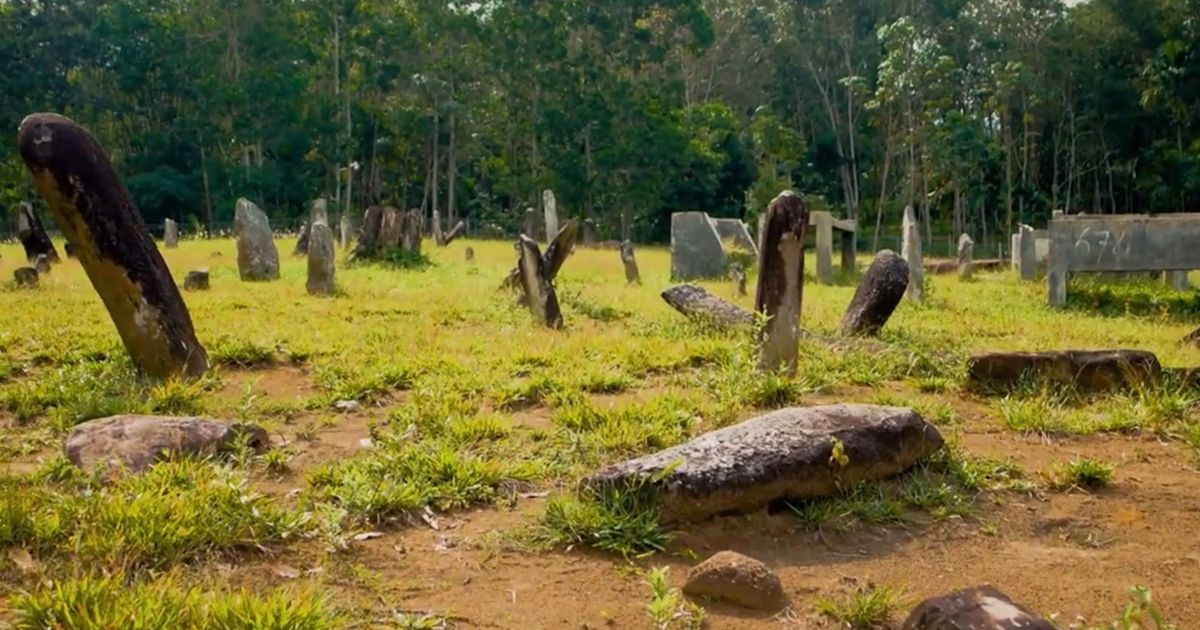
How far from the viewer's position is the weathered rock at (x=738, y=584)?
13.4 feet

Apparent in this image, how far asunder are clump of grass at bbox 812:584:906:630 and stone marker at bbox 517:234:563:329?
676cm

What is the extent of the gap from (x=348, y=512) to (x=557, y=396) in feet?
8.09

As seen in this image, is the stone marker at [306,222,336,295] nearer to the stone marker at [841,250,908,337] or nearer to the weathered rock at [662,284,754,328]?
the weathered rock at [662,284,754,328]

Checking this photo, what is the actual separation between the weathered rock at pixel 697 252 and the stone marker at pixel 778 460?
13582mm

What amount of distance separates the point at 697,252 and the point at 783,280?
11540 mm

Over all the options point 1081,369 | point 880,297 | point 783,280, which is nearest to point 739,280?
point 880,297

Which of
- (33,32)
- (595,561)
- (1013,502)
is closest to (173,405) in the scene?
(595,561)

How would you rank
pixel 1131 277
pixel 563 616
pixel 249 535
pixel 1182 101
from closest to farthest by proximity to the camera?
1. pixel 563 616
2. pixel 249 535
3. pixel 1131 277
4. pixel 1182 101

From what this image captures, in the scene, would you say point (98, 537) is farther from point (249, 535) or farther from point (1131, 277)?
point (1131, 277)

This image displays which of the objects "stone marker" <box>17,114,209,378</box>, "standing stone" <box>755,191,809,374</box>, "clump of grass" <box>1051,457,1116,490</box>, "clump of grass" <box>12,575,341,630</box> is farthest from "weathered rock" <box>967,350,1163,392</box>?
"stone marker" <box>17,114,209,378</box>

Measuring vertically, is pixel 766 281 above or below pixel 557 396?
above

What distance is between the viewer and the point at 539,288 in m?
11.0

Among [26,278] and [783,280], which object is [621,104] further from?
[783,280]

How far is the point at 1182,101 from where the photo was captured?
3706 centimetres
